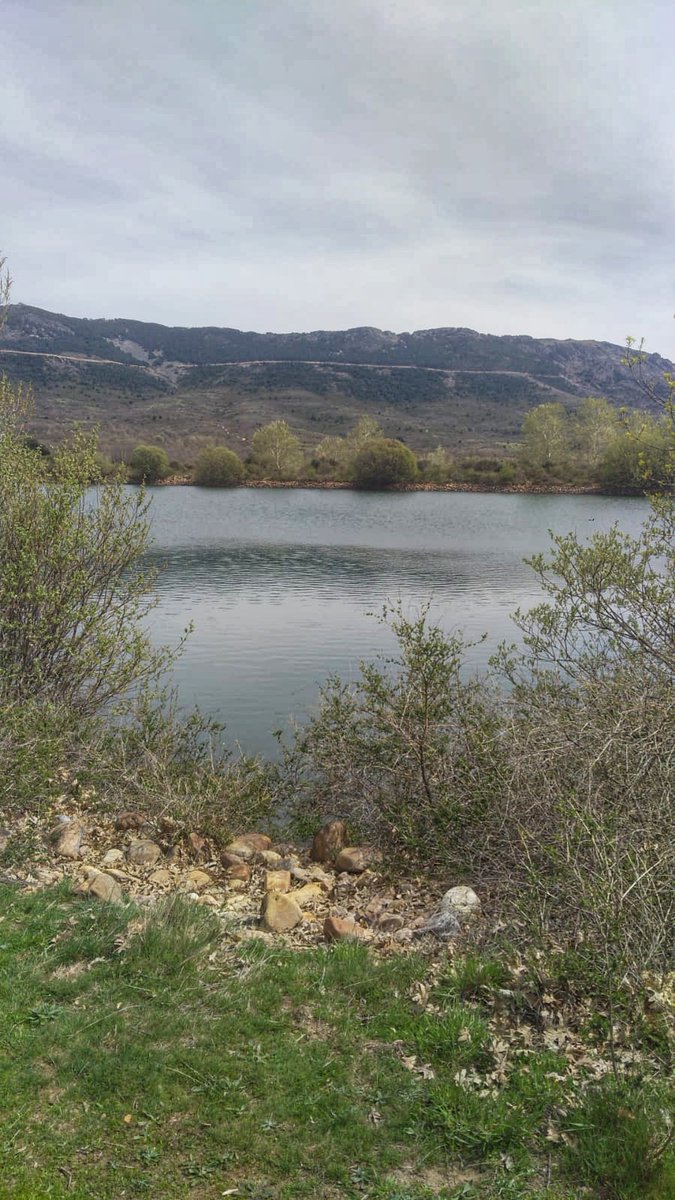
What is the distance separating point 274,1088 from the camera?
15.0 ft

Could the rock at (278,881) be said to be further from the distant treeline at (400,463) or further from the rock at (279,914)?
the distant treeline at (400,463)

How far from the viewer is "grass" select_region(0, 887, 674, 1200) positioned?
3932 mm

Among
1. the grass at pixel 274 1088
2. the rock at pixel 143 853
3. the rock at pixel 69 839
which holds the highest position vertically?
the grass at pixel 274 1088

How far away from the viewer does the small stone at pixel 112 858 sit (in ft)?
26.1

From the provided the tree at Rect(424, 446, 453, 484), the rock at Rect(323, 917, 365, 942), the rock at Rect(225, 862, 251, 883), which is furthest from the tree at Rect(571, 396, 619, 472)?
the rock at Rect(323, 917, 365, 942)

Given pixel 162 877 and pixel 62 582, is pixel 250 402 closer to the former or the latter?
pixel 62 582

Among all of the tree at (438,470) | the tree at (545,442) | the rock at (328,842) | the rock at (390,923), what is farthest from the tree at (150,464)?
the rock at (390,923)

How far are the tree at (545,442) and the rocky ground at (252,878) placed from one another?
3156 inches

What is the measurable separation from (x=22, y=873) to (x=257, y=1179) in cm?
434

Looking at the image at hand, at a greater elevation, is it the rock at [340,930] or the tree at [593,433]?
the tree at [593,433]

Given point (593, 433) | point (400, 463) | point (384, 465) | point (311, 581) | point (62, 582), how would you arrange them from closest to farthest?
1. point (62, 582)
2. point (311, 581)
3. point (400, 463)
4. point (384, 465)
5. point (593, 433)

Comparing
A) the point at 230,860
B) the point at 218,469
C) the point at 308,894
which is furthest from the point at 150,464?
the point at 308,894

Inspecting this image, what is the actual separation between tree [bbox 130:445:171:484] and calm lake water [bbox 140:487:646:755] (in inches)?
658

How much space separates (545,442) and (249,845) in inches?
3363
